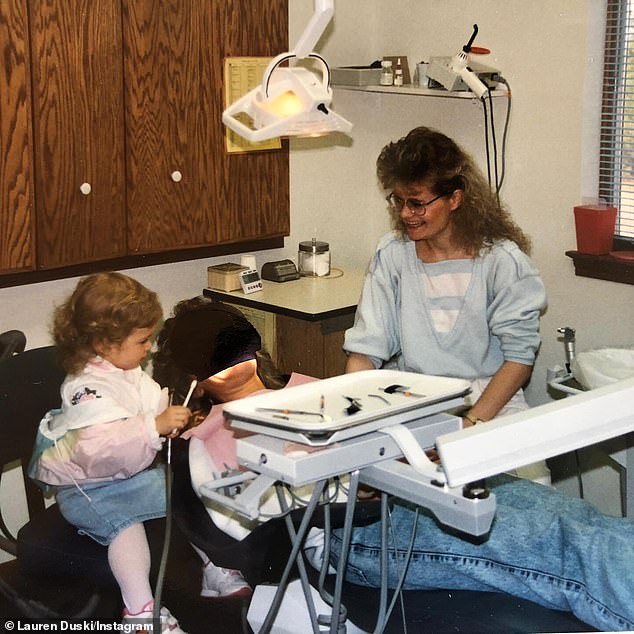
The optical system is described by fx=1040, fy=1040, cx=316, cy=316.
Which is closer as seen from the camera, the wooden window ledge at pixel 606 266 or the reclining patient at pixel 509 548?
the reclining patient at pixel 509 548

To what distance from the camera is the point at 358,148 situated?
2.40 meters

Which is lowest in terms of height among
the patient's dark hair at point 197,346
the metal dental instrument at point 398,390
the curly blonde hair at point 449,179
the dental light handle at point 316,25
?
the patient's dark hair at point 197,346

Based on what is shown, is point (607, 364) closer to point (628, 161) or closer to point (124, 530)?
point (628, 161)

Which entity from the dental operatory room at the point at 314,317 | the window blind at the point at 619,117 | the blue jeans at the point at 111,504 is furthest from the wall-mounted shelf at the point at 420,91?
the blue jeans at the point at 111,504

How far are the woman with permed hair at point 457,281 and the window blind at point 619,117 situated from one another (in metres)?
0.42

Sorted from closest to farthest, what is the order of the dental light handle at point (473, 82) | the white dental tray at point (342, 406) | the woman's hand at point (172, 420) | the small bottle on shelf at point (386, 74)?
1. the white dental tray at point (342, 406)
2. the woman's hand at point (172, 420)
3. the dental light handle at point (473, 82)
4. the small bottle on shelf at point (386, 74)

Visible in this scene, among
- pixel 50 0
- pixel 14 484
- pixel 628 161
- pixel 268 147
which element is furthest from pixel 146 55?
pixel 628 161

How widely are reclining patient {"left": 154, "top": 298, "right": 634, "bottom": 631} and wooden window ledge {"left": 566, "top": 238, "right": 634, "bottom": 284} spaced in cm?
70

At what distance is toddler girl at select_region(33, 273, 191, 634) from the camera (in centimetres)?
171

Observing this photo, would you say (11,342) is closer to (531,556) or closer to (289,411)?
(289,411)

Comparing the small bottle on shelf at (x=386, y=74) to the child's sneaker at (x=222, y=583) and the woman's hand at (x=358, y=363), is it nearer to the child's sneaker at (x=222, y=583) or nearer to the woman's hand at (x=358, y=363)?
the woman's hand at (x=358, y=363)

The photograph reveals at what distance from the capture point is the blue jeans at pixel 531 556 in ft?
5.04

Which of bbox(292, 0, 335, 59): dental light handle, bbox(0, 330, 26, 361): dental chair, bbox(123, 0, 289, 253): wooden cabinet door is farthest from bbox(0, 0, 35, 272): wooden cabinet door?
bbox(292, 0, 335, 59): dental light handle

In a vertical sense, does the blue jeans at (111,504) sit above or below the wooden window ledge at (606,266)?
below
